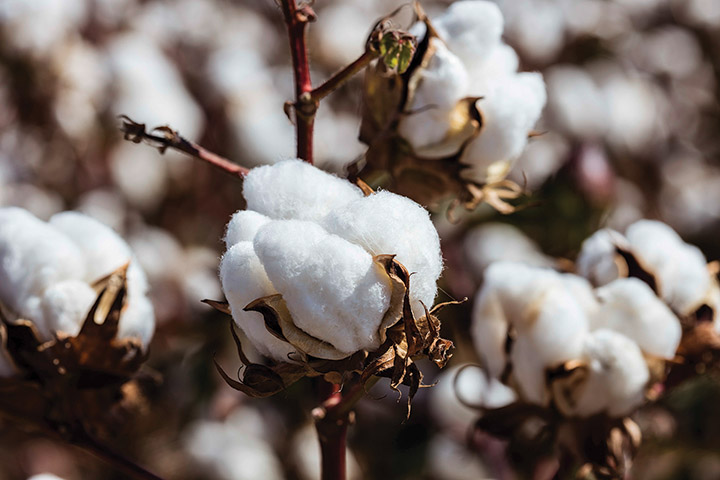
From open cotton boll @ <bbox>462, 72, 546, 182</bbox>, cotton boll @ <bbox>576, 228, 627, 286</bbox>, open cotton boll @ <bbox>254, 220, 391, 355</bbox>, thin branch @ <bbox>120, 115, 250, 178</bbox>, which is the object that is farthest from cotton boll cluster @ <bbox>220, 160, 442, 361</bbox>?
cotton boll @ <bbox>576, 228, 627, 286</bbox>

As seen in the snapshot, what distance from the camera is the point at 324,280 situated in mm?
512

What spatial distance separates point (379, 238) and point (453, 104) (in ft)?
0.77

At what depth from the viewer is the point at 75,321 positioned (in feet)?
2.43

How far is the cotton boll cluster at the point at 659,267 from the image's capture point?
84cm

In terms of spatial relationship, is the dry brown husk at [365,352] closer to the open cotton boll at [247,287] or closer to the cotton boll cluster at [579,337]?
the open cotton boll at [247,287]

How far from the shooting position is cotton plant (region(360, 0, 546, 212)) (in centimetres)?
71

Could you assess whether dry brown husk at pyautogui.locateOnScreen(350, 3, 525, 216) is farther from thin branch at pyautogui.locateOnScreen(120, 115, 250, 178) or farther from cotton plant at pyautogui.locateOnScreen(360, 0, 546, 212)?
thin branch at pyautogui.locateOnScreen(120, 115, 250, 178)

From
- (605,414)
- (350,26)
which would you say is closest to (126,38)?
(350,26)

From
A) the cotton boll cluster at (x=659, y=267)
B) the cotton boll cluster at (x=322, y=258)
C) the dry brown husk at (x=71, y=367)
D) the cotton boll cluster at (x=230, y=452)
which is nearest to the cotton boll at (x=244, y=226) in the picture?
the cotton boll cluster at (x=322, y=258)

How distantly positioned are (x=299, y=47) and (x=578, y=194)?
759 mm

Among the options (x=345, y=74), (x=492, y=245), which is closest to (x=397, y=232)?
(x=345, y=74)

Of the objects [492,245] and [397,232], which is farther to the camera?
[492,245]

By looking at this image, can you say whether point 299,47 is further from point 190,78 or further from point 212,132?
point 190,78

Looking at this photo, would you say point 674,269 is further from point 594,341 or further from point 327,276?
point 327,276
